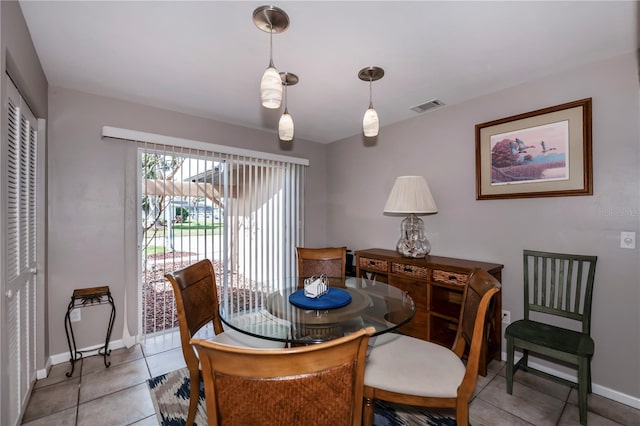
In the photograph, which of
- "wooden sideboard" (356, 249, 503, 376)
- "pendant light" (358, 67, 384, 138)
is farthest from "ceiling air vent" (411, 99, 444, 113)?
"wooden sideboard" (356, 249, 503, 376)

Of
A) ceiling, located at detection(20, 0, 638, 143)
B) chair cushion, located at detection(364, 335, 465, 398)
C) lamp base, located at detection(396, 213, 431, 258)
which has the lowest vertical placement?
chair cushion, located at detection(364, 335, 465, 398)

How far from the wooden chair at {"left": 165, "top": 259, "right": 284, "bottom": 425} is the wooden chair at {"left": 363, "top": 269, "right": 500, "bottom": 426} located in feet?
2.44

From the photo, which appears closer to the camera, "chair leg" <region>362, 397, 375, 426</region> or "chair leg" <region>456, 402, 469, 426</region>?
"chair leg" <region>456, 402, 469, 426</region>

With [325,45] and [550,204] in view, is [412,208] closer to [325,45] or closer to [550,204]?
[550,204]

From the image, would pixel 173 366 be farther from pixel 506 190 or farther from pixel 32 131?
pixel 506 190

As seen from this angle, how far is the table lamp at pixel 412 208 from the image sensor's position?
9.26 ft

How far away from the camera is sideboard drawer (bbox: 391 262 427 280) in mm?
2700

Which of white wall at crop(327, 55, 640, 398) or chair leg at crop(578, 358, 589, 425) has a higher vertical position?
white wall at crop(327, 55, 640, 398)

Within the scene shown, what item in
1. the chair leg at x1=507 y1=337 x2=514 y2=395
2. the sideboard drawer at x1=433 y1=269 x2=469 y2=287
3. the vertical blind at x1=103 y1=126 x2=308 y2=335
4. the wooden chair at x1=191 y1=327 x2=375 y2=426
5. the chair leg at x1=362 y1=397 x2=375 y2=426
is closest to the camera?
the wooden chair at x1=191 y1=327 x2=375 y2=426

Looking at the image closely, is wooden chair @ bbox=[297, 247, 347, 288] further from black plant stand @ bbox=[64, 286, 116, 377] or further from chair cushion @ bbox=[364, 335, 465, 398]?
black plant stand @ bbox=[64, 286, 116, 377]

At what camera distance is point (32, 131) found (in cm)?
218

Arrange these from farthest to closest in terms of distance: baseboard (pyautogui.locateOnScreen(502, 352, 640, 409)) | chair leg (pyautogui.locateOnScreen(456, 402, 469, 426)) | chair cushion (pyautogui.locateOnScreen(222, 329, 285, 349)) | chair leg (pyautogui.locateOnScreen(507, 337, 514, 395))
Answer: chair leg (pyautogui.locateOnScreen(507, 337, 514, 395)), baseboard (pyautogui.locateOnScreen(502, 352, 640, 409)), chair cushion (pyautogui.locateOnScreen(222, 329, 285, 349)), chair leg (pyautogui.locateOnScreen(456, 402, 469, 426))

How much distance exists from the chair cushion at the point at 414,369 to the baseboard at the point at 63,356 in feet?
8.50

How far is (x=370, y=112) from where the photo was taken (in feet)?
6.24
